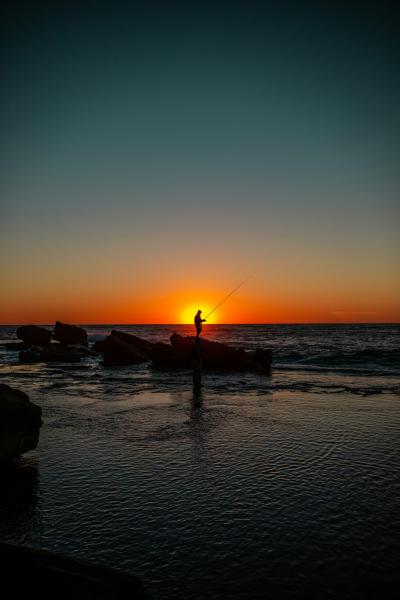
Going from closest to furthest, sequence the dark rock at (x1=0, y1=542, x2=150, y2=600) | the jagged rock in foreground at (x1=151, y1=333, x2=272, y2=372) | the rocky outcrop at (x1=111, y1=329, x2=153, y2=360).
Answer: the dark rock at (x1=0, y1=542, x2=150, y2=600), the jagged rock in foreground at (x1=151, y1=333, x2=272, y2=372), the rocky outcrop at (x1=111, y1=329, x2=153, y2=360)

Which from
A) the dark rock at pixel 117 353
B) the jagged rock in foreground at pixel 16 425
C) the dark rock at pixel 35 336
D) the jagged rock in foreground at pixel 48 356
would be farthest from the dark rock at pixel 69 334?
the jagged rock in foreground at pixel 16 425

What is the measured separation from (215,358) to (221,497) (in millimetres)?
20239

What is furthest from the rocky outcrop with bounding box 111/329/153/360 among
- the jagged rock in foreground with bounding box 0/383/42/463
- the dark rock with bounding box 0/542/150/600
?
the dark rock with bounding box 0/542/150/600

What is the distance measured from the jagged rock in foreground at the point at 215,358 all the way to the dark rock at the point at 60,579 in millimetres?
22602

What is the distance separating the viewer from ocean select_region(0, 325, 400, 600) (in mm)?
4047

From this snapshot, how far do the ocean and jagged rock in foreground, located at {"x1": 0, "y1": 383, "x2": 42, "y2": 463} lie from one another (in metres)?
0.37

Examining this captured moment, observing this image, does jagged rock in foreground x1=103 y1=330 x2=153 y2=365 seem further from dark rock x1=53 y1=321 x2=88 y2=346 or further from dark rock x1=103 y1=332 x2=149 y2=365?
dark rock x1=53 y1=321 x2=88 y2=346

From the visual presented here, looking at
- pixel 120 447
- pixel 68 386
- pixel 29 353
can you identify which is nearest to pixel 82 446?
pixel 120 447

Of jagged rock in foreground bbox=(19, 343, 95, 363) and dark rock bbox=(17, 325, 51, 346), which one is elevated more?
Answer: dark rock bbox=(17, 325, 51, 346)

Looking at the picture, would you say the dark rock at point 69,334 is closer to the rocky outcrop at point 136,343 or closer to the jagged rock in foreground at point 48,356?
the jagged rock in foreground at point 48,356

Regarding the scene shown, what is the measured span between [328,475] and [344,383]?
1292 cm

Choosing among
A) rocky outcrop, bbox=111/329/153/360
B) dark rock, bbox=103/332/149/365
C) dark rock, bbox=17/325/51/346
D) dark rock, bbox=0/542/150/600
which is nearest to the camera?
dark rock, bbox=0/542/150/600

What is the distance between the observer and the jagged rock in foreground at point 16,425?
7078 millimetres

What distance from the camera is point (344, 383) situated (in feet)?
61.1
